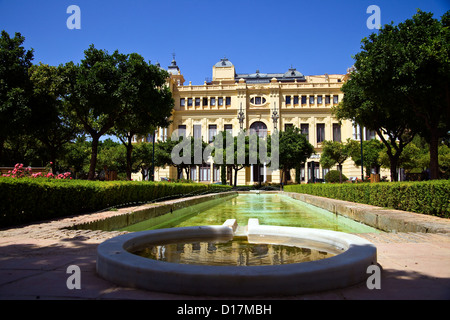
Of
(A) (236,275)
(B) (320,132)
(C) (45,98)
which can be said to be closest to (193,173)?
(B) (320,132)

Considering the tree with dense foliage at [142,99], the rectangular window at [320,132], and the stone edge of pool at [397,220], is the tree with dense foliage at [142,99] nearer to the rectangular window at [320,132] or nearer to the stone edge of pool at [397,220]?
the stone edge of pool at [397,220]

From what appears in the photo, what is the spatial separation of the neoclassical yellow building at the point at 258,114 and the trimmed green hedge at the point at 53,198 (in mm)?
34541

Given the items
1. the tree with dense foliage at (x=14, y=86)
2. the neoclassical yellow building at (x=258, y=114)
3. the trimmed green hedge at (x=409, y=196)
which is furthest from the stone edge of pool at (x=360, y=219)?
the neoclassical yellow building at (x=258, y=114)

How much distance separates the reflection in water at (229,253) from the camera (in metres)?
2.85

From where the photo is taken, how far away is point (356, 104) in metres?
17.2

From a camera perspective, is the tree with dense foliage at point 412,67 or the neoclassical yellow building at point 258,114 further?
the neoclassical yellow building at point 258,114

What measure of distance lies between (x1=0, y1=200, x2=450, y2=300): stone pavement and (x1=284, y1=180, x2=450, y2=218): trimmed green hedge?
Answer: 2.40m

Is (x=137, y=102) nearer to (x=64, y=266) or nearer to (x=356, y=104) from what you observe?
(x=356, y=104)

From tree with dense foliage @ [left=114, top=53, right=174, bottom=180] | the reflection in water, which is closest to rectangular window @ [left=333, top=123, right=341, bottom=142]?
tree with dense foliage @ [left=114, top=53, right=174, bottom=180]

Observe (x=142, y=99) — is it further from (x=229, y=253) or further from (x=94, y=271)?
(x=94, y=271)

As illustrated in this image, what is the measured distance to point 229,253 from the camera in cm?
317

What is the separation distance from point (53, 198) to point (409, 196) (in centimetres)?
785
